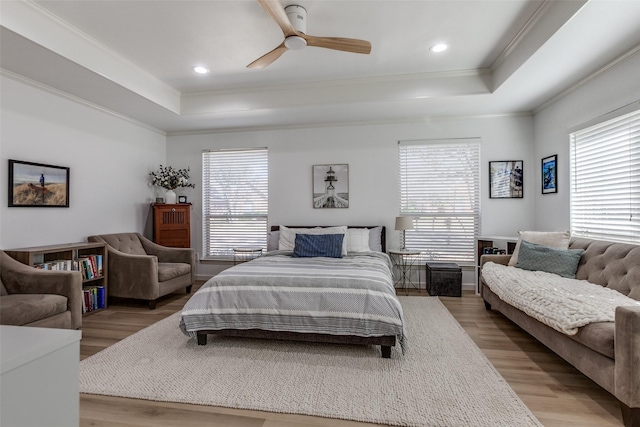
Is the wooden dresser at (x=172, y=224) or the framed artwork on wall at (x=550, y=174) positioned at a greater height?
the framed artwork on wall at (x=550, y=174)

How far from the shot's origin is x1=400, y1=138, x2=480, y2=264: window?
4789 mm

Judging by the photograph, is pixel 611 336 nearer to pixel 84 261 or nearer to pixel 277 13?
pixel 277 13

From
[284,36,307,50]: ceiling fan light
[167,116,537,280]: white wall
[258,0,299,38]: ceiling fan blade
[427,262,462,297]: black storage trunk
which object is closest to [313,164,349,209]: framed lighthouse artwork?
[167,116,537,280]: white wall

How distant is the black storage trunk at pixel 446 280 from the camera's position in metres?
4.36

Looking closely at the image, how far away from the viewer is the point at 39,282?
2.91 m

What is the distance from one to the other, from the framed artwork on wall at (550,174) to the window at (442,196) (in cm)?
83

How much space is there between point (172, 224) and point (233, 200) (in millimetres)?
1060

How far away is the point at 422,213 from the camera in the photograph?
4.91 meters

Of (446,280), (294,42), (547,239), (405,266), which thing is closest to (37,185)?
(294,42)

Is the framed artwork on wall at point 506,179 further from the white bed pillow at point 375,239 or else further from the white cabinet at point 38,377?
the white cabinet at point 38,377

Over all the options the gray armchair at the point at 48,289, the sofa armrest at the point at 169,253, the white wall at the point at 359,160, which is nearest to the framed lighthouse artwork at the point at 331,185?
the white wall at the point at 359,160

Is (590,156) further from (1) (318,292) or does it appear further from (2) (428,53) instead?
(1) (318,292)

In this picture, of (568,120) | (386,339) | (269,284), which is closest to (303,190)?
(269,284)

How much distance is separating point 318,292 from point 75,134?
149 inches
